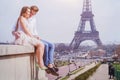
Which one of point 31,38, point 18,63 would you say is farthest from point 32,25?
point 18,63

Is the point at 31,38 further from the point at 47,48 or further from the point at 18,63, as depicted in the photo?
the point at 18,63

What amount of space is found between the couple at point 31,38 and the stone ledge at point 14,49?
0.12ft

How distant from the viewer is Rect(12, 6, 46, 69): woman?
168 cm

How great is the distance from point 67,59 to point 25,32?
6601mm

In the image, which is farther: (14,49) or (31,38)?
(31,38)

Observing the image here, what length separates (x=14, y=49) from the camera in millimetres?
1408

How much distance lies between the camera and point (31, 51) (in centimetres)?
168

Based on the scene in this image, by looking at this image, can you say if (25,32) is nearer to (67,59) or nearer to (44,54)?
(44,54)

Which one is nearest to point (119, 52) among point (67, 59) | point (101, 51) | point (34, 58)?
point (101, 51)

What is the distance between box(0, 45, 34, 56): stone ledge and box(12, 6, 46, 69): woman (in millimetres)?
30

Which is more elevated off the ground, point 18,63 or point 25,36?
point 25,36

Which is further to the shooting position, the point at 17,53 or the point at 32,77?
the point at 32,77

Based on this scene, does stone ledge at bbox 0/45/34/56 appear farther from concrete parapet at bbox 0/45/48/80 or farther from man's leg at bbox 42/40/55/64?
man's leg at bbox 42/40/55/64

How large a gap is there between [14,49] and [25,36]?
0.28 metres
